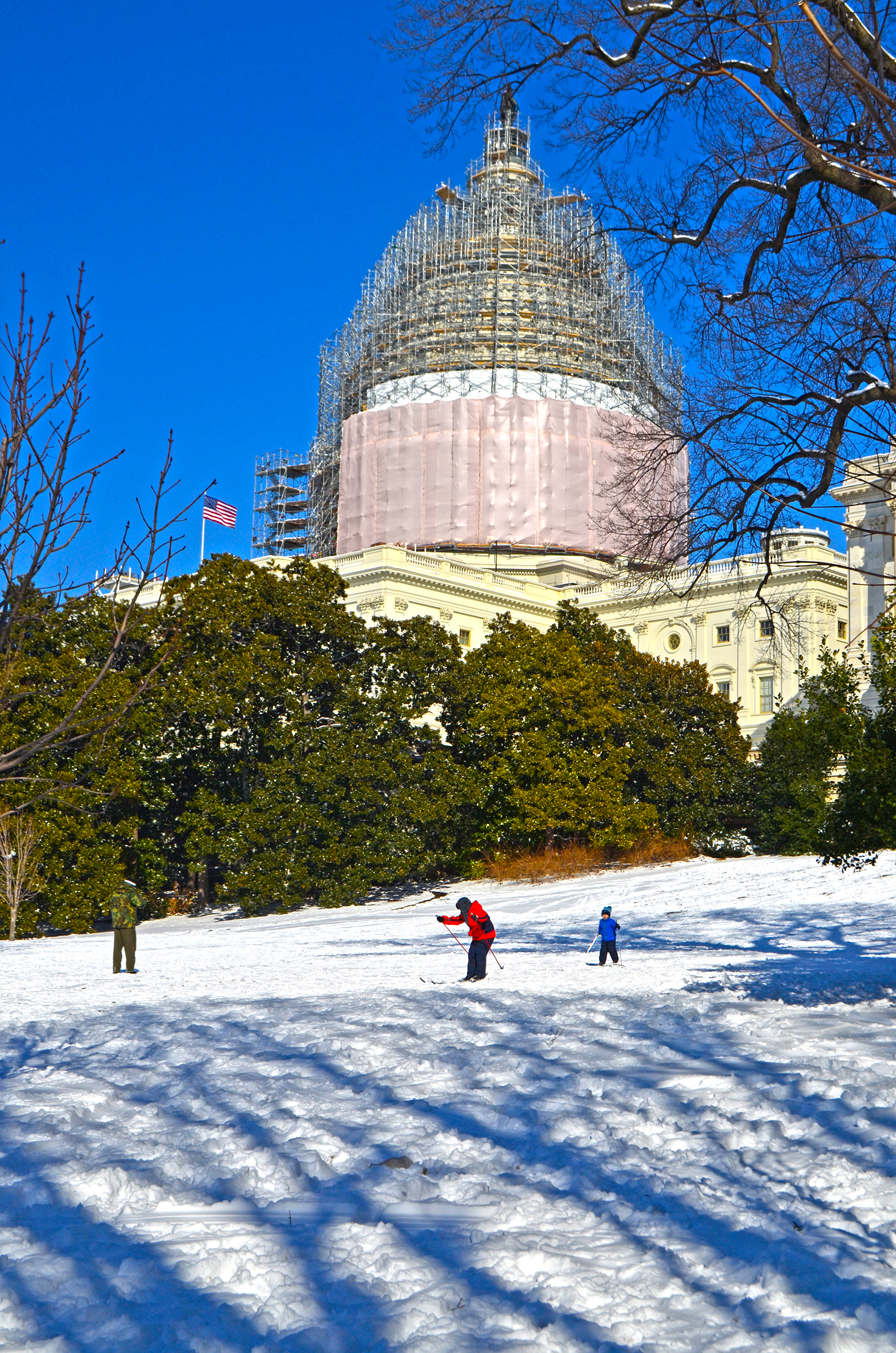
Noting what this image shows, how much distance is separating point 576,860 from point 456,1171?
35006 mm

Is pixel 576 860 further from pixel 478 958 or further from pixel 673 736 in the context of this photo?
pixel 478 958

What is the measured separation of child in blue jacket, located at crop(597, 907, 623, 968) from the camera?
20266mm

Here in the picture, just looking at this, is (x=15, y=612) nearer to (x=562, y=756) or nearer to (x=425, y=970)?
(x=425, y=970)

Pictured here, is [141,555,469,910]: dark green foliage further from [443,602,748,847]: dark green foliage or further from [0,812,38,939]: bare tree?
[0,812,38,939]: bare tree

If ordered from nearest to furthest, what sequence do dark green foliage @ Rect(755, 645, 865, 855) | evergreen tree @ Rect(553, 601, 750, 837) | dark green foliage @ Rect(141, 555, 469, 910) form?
1. dark green foliage @ Rect(755, 645, 865, 855)
2. dark green foliage @ Rect(141, 555, 469, 910)
3. evergreen tree @ Rect(553, 601, 750, 837)

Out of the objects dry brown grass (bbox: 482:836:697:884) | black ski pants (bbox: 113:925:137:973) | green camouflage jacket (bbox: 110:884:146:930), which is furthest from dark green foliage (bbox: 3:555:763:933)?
black ski pants (bbox: 113:925:137:973)

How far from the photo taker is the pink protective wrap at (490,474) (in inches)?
3150

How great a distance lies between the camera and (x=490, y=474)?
3157 inches

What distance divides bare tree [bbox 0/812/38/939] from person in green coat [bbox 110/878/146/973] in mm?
14428

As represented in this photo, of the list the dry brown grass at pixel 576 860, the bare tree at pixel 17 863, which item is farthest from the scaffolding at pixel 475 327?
the bare tree at pixel 17 863

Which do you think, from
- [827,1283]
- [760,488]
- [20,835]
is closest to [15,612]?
[827,1283]

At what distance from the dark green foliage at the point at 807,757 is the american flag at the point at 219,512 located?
26.3m

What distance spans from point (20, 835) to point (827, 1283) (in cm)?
3228

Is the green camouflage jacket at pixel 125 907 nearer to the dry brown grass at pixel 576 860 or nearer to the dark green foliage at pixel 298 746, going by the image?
the dark green foliage at pixel 298 746
